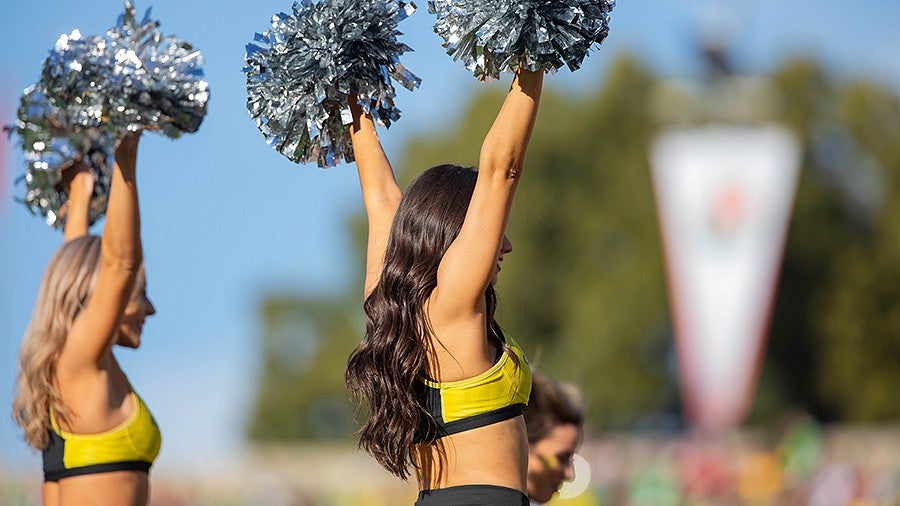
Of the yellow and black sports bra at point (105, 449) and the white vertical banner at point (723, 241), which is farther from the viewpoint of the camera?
the white vertical banner at point (723, 241)

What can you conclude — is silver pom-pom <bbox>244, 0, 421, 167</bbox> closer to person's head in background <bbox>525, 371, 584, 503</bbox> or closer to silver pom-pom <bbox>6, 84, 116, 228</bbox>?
silver pom-pom <bbox>6, 84, 116, 228</bbox>

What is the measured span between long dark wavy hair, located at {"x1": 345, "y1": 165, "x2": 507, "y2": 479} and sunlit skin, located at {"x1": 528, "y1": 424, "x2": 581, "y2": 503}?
1.34 meters

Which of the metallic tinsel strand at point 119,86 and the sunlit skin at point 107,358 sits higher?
the metallic tinsel strand at point 119,86

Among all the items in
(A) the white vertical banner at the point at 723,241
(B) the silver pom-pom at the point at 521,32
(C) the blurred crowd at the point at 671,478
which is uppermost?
(B) the silver pom-pom at the point at 521,32

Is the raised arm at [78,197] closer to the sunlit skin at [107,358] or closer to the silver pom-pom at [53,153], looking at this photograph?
the silver pom-pom at [53,153]

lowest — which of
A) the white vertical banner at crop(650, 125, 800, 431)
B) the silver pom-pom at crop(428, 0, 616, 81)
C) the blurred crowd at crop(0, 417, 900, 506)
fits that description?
the blurred crowd at crop(0, 417, 900, 506)

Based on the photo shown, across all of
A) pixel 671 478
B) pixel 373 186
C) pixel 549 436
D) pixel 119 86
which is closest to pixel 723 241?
pixel 671 478

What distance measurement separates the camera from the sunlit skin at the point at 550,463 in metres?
4.39

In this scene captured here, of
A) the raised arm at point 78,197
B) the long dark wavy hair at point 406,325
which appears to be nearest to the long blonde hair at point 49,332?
the raised arm at point 78,197

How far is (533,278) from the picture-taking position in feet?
110

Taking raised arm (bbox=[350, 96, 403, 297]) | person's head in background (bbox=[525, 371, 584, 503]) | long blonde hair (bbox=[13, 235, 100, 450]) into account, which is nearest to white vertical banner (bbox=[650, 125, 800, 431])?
person's head in background (bbox=[525, 371, 584, 503])

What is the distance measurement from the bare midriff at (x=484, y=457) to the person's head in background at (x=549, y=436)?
1412 millimetres

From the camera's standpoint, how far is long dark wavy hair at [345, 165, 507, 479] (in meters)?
3.01

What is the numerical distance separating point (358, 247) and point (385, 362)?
33.2 metres
